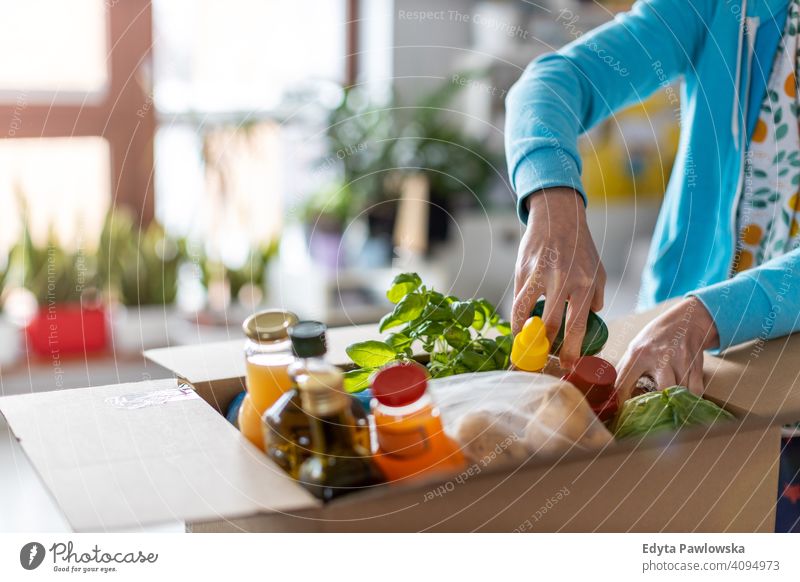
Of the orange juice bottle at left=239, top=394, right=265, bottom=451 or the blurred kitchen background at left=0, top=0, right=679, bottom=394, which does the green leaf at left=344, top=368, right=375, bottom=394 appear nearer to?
the orange juice bottle at left=239, top=394, right=265, bottom=451

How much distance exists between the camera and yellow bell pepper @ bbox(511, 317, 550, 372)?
67cm

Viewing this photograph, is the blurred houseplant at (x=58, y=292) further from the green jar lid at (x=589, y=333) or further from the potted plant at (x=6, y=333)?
the green jar lid at (x=589, y=333)

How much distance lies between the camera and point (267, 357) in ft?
2.02

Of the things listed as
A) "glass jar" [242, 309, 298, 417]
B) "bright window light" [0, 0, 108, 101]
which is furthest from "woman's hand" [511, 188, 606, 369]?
"bright window light" [0, 0, 108, 101]

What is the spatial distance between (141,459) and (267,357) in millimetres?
106

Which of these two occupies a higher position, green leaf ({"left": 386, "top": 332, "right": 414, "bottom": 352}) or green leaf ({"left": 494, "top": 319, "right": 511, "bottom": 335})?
green leaf ({"left": 386, "top": 332, "right": 414, "bottom": 352})

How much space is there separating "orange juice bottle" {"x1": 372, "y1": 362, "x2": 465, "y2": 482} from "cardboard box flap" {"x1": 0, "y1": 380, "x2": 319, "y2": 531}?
6 cm

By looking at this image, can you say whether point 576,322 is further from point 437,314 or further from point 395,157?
point 395,157

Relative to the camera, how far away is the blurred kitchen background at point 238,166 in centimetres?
228

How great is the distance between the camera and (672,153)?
275 centimetres

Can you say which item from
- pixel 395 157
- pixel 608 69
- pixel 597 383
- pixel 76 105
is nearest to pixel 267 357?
pixel 597 383

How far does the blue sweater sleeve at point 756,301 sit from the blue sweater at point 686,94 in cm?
16
